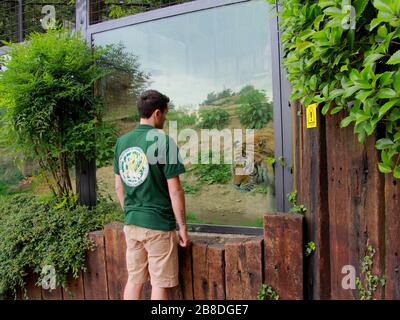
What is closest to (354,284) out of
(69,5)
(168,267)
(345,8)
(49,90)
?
(168,267)

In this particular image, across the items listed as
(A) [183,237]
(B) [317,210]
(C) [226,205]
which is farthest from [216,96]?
(B) [317,210]

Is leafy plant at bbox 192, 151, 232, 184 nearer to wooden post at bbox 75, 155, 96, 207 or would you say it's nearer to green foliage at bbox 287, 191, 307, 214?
green foliage at bbox 287, 191, 307, 214

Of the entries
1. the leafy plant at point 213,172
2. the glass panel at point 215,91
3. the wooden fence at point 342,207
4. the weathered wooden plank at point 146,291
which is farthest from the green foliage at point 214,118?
the weathered wooden plank at point 146,291

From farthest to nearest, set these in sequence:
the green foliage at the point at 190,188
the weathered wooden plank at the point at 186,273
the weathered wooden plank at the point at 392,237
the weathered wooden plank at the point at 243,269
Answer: the green foliage at the point at 190,188, the weathered wooden plank at the point at 186,273, the weathered wooden plank at the point at 243,269, the weathered wooden plank at the point at 392,237

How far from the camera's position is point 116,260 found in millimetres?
2662

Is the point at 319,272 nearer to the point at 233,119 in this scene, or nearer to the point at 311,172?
the point at 311,172

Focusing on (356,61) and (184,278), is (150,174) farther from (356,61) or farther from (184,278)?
(356,61)

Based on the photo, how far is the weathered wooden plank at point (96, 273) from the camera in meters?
2.74

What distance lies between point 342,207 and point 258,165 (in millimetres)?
1042

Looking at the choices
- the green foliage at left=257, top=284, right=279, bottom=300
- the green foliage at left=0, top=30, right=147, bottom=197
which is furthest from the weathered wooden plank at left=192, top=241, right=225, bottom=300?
the green foliage at left=0, top=30, right=147, bottom=197

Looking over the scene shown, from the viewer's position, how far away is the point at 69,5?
16.8 ft

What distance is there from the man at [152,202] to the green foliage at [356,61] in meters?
0.91

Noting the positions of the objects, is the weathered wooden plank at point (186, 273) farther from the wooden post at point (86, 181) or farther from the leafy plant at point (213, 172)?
Answer: the wooden post at point (86, 181)

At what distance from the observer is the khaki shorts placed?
2225 millimetres
